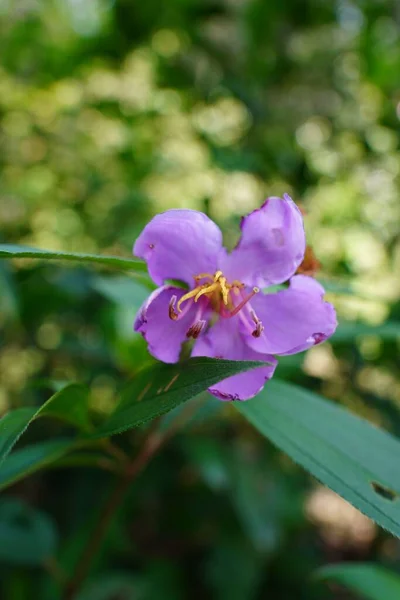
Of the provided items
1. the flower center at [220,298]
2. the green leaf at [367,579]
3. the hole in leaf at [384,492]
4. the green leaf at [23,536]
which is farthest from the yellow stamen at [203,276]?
the green leaf at [23,536]

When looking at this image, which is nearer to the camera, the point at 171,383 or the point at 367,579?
the point at 171,383

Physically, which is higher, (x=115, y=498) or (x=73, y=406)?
(x=73, y=406)

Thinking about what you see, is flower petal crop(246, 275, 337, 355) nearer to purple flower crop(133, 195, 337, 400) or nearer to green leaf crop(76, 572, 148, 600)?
purple flower crop(133, 195, 337, 400)

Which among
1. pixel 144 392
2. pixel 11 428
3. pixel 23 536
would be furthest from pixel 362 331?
pixel 23 536

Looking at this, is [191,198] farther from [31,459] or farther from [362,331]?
[31,459]

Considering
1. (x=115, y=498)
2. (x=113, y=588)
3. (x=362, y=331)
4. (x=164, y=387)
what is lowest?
(x=113, y=588)

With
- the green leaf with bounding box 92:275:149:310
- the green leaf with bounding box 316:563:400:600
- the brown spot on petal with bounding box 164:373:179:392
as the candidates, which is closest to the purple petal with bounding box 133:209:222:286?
the brown spot on petal with bounding box 164:373:179:392

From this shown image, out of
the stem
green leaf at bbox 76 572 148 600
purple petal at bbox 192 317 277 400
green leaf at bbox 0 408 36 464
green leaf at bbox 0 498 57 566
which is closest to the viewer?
green leaf at bbox 0 408 36 464
